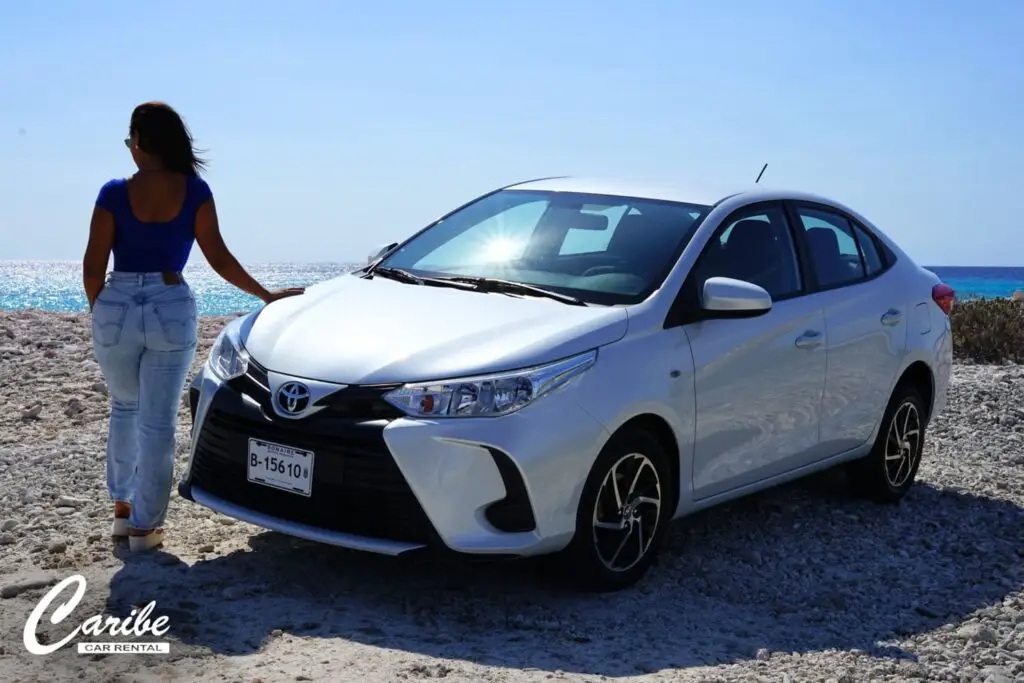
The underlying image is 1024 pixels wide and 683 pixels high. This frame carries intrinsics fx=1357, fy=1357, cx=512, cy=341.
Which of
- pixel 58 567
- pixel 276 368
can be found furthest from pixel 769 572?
pixel 58 567

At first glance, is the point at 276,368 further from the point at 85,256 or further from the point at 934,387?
the point at 934,387

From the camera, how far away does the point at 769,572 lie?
626 cm

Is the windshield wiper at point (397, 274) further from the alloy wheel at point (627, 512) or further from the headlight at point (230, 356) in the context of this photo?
the alloy wheel at point (627, 512)

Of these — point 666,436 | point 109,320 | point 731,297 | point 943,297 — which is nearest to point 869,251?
point 943,297

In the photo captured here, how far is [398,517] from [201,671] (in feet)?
3.06

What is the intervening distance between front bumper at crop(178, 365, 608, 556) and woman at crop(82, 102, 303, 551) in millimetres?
667

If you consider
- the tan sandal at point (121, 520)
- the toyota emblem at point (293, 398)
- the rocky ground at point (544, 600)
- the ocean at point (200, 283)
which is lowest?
the ocean at point (200, 283)

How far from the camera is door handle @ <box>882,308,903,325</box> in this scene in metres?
7.29

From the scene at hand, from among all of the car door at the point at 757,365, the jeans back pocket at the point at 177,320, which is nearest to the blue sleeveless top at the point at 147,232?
the jeans back pocket at the point at 177,320

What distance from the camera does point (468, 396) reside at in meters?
5.04

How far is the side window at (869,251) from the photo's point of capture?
7.46m

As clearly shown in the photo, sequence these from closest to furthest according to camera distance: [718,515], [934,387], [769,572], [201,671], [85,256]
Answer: [201,671] → [85,256] → [769,572] → [718,515] → [934,387]

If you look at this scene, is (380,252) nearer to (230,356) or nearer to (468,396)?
(230,356)

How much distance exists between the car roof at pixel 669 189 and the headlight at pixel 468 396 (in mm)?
1801
